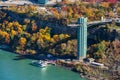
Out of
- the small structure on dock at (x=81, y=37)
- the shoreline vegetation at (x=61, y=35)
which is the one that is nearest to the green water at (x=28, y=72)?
the shoreline vegetation at (x=61, y=35)

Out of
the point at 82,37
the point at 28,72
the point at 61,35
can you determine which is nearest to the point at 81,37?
the point at 82,37

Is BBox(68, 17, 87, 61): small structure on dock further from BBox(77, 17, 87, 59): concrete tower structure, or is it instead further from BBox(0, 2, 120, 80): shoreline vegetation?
A: BBox(0, 2, 120, 80): shoreline vegetation

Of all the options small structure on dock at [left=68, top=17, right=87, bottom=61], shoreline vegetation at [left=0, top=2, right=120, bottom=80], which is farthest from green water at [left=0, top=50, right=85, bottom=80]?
small structure on dock at [left=68, top=17, right=87, bottom=61]

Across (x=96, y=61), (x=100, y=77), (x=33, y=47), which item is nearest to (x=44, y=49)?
(x=33, y=47)

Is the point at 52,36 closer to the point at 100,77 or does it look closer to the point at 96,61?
the point at 96,61

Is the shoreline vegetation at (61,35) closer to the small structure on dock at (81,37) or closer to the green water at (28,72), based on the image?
the small structure on dock at (81,37)

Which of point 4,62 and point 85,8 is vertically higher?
point 85,8

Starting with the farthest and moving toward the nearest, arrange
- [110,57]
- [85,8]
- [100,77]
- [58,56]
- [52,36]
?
[85,8] → [52,36] → [58,56] → [110,57] → [100,77]
